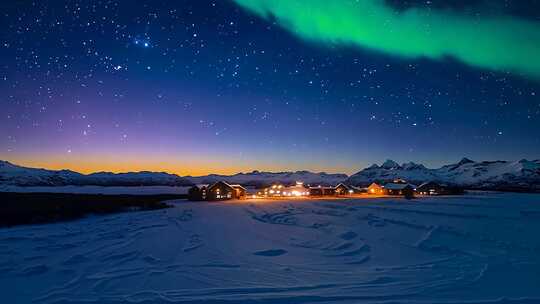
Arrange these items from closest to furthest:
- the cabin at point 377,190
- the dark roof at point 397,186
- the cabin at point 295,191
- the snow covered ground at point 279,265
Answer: the snow covered ground at point 279,265, the dark roof at point 397,186, the cabin at point 295,191, the cabin at point 377,190

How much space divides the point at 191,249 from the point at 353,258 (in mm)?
7275

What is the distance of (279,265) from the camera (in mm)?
13164

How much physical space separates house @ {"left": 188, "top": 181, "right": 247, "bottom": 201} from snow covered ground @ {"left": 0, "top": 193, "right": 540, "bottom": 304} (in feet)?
136

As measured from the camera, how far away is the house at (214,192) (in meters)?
64.4

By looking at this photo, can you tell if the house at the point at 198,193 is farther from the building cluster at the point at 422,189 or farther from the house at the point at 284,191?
the building cluster at the point at 422,189

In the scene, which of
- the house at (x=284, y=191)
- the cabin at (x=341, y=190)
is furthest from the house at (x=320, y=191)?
the house at (x=284, y=191)

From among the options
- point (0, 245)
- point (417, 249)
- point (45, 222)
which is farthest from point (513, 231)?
point (45, 222)

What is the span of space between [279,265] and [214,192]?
53424mm

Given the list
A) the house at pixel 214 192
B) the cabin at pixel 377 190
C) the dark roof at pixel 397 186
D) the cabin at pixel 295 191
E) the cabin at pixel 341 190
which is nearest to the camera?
the house at pixel 214 192

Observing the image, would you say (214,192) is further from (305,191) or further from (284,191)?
(305,191)

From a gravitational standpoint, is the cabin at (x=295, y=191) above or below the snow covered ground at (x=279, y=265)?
above

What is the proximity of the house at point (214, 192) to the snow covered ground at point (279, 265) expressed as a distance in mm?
Result: 41605

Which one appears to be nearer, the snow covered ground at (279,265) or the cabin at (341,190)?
the snow covered ground at (279,265)

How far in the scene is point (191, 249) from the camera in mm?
16406
